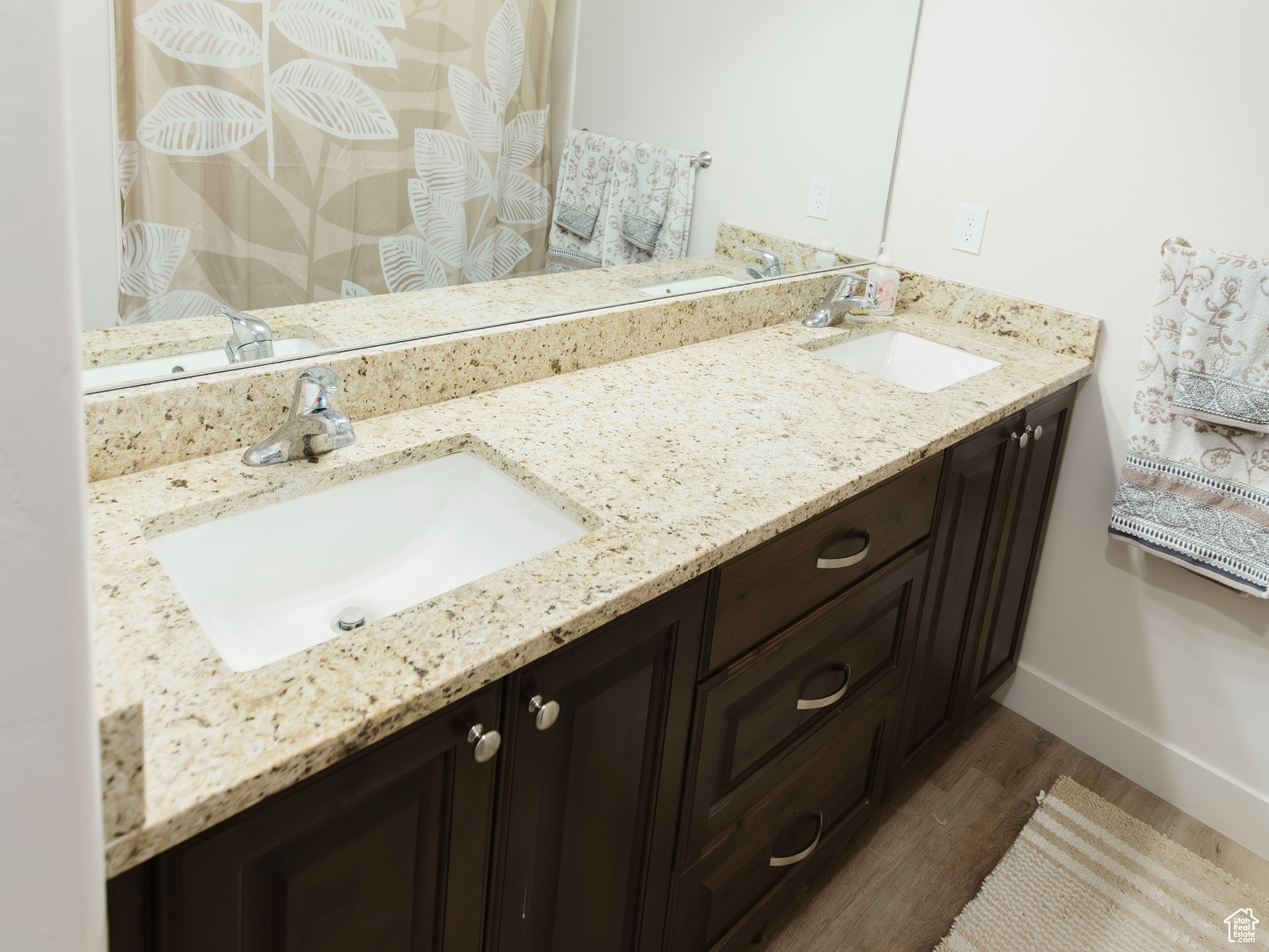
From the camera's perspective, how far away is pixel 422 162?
126 centimetres

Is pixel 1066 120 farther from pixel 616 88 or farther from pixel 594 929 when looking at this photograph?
pixel 594 929

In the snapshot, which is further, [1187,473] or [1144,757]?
[1144,757]

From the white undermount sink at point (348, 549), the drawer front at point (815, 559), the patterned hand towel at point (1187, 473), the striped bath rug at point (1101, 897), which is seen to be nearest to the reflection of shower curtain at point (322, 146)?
the white undermount sink at point (348, 549)

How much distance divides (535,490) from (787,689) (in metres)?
0.49

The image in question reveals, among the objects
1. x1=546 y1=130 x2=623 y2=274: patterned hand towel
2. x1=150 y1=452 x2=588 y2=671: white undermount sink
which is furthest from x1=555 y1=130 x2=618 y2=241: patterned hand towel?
x1=150 y1=452 x2=588 y2=671: white undermount sink

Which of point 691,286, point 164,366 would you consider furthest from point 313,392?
point 691,286

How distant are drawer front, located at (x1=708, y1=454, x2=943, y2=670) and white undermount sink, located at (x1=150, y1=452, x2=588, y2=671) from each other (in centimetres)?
23

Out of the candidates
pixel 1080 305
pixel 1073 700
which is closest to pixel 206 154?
pixel 1080 305

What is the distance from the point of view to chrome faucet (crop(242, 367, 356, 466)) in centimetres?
112

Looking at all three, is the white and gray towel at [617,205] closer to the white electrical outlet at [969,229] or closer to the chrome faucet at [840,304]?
the chrome faucet at [840,304]

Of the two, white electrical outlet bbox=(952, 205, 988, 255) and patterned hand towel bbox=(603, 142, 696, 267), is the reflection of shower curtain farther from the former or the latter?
white electrical outlet bbox=(952, 205, 988, 255)

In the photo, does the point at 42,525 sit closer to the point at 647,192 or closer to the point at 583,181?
the point at 583,181

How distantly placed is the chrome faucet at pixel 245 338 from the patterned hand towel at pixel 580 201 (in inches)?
18.6

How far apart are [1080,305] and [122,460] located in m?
1.77
